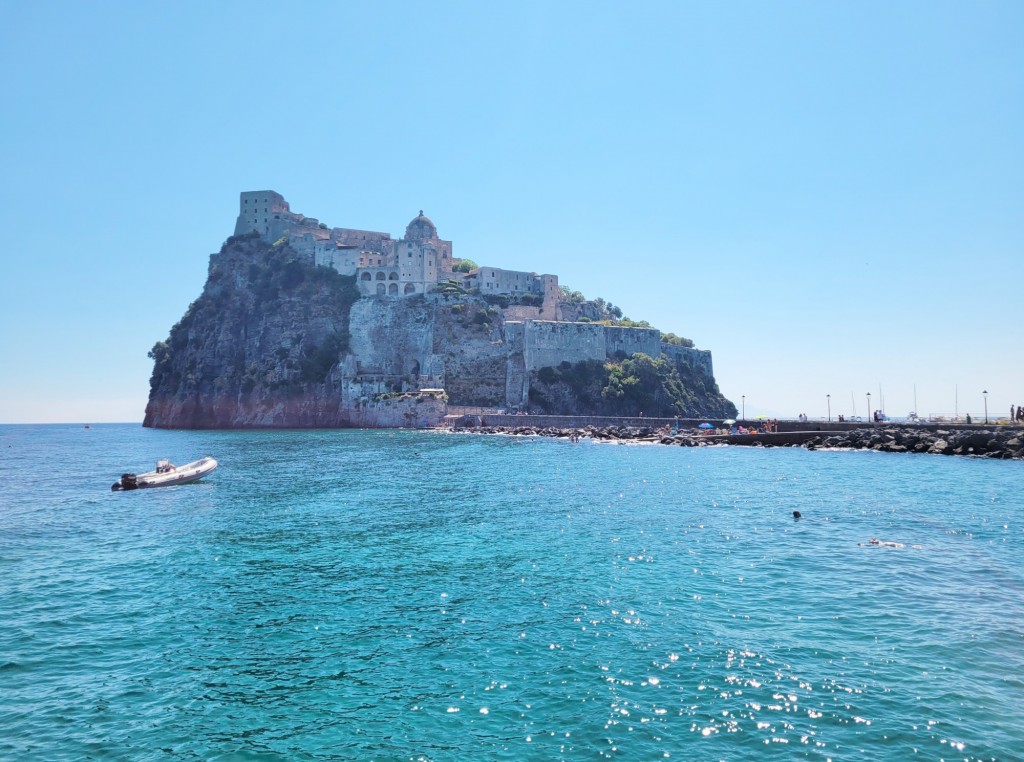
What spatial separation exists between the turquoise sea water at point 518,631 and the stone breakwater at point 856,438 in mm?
19557

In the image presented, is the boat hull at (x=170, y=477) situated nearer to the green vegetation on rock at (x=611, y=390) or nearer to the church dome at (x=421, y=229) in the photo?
the green vegetation on rock at (x=611, y=390)

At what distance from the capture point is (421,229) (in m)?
98.5

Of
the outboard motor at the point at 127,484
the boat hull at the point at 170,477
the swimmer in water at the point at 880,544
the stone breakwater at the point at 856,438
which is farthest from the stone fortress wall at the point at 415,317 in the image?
the swimmer in water at the point at 880,544

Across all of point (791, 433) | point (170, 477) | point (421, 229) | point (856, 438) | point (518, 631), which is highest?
point (421, 229)

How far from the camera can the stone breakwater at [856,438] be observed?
40250 millimetres

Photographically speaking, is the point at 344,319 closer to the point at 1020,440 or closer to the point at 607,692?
the point at 1020,440

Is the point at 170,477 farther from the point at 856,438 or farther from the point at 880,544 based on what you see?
the point at 856,438

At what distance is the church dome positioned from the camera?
322ft

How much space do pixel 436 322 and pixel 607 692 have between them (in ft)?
259

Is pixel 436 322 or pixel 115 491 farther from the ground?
pixel 436 322

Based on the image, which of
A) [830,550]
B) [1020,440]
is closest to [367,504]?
[830,550]

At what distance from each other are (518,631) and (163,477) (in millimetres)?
27639

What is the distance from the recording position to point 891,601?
39.5 ft

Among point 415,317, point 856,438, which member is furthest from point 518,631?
point 415,317
